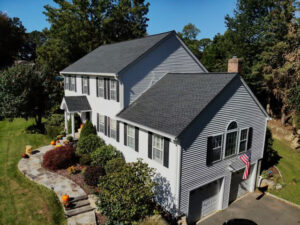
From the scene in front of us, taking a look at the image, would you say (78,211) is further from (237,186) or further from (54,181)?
(237,186)

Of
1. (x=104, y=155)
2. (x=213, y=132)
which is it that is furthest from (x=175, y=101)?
(x=104, y=155)

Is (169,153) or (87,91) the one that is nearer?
(169,153)

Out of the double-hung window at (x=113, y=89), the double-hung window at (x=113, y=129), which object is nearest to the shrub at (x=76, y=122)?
the double-hung window at (x=113, y=129)

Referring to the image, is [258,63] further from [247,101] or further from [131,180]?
[131,180]

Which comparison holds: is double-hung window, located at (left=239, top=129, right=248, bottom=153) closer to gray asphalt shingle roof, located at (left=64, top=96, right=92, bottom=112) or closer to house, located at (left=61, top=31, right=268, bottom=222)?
house, located at (left=61, top=31, right=268, bottom=222)

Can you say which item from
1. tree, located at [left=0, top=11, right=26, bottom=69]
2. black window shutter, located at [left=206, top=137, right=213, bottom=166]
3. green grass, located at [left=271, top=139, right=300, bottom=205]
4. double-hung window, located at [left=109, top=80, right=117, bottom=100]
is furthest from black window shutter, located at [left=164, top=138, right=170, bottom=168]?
tree, located at [left=0, top=11, right=26, bottom=69]

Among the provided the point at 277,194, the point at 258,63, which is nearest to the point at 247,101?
the point at 277,194
